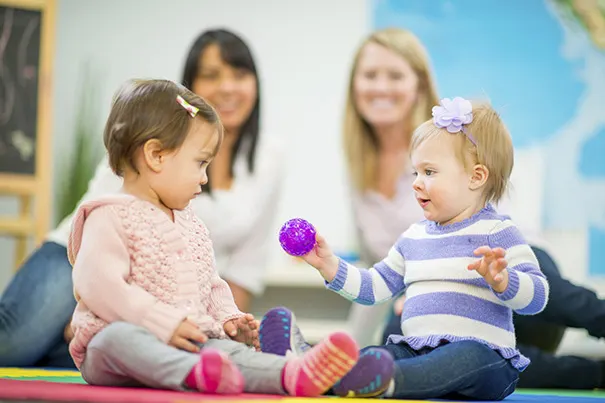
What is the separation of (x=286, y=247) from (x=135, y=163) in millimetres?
Answer: 307

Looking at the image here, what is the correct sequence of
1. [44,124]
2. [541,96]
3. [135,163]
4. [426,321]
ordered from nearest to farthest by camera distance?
[135,163], [426,321], [44,124], [541,96]

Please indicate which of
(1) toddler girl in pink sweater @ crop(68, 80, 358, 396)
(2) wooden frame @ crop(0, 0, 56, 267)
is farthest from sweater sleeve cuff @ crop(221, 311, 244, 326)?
(2) wooden frame @ crop(0, 0, 56, 267)

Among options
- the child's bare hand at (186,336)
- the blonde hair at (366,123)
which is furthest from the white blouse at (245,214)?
the child's bare hand at (186,336)

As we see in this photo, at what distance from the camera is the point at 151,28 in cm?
448

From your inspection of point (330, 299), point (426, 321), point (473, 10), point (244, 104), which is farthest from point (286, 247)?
point (473, 10)

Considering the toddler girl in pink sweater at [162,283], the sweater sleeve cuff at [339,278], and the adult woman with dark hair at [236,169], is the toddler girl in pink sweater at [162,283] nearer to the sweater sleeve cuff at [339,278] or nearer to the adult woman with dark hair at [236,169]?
the sweater sleeve cuff at [339,278]

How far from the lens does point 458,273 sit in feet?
5.47

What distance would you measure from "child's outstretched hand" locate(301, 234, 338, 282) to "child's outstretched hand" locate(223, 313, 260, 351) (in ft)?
0.52

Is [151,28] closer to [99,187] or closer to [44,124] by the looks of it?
[44,124]

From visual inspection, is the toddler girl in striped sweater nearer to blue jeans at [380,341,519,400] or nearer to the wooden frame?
blue jeans at [380,341,519,400]

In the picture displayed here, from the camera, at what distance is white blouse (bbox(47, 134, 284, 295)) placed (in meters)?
3.13

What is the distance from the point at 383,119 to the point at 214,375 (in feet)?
7.50

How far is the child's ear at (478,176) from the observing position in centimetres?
171

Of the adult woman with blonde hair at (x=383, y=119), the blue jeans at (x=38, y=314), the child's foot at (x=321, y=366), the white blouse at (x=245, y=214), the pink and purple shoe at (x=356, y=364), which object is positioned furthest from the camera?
the adult woman with blonde hair at (x=383, y=119)
